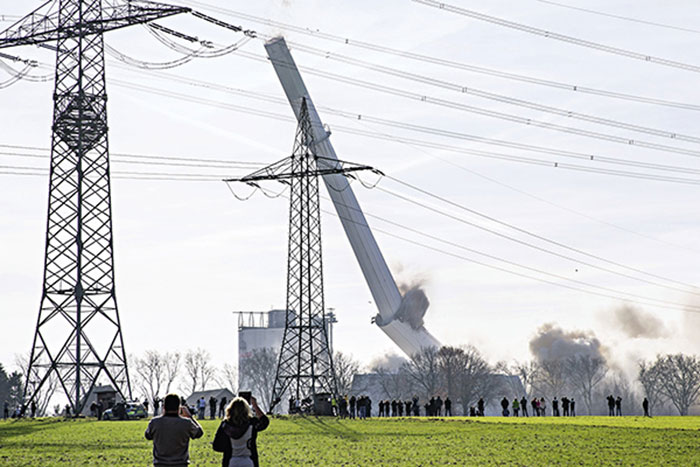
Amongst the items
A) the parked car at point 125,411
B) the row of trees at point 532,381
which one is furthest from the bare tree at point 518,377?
the parked car at point 125,411

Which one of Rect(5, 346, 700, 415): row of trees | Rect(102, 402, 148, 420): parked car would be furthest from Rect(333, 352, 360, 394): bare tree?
Rect(102, 402, 148, 420): parked car

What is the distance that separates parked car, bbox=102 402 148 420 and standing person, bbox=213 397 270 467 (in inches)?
1518

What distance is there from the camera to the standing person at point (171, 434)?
1071 cm

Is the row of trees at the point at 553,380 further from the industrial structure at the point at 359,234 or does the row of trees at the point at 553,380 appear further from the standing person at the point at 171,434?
the standing person at the point at 171,434

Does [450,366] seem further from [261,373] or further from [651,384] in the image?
[261,373]

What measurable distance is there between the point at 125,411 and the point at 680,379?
75.5m

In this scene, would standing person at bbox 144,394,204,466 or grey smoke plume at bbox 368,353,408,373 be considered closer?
standing person at bbox 144,394,204,466

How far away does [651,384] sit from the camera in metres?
106

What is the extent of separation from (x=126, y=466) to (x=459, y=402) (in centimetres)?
8548

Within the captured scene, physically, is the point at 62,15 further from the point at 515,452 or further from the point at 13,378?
the point at 13,378

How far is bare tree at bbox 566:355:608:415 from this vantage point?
4252 inches

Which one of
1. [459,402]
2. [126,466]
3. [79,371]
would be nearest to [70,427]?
[79,371]

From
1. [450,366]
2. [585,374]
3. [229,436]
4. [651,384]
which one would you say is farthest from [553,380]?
[229,436]

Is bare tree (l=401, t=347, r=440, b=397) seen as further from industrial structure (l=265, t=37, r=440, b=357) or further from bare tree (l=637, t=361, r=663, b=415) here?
bare tree (l=637, t=361, r=663, b=415)
